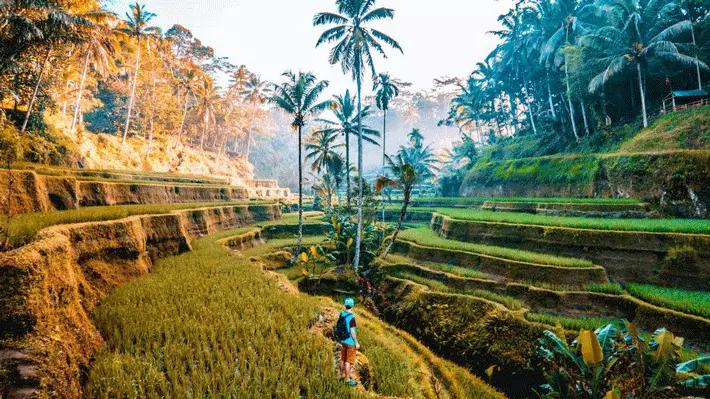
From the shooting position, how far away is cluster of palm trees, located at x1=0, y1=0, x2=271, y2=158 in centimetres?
1575

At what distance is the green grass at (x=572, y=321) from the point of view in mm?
8289

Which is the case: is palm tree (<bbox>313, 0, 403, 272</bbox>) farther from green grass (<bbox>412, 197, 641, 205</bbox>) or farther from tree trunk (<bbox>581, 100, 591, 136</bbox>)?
tree trunk (<bbox>581, 100, 591, 136</bbox>)

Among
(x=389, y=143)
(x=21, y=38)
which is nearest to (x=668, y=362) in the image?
(x=21, y=38)

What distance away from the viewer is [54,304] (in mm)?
4133

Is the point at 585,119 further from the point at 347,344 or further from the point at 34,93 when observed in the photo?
the point at 34,93

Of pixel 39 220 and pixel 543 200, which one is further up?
Result: pixel 39 220

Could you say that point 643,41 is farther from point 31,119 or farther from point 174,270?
point 31,119

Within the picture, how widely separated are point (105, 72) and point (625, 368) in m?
38.0

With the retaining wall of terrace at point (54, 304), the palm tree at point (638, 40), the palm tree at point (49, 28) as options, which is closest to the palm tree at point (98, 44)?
the palm tree at point (49, 28)

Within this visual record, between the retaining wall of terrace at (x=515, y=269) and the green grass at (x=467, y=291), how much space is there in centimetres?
148

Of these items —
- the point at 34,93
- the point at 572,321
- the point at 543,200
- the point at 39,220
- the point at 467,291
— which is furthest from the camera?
the point at 543,200

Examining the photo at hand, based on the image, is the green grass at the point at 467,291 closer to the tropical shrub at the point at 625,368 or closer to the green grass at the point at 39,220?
the tropical shrub at the point at 625,368

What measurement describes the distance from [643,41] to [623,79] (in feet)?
10.00

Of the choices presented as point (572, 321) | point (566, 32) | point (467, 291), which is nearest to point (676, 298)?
point (572, 321)
